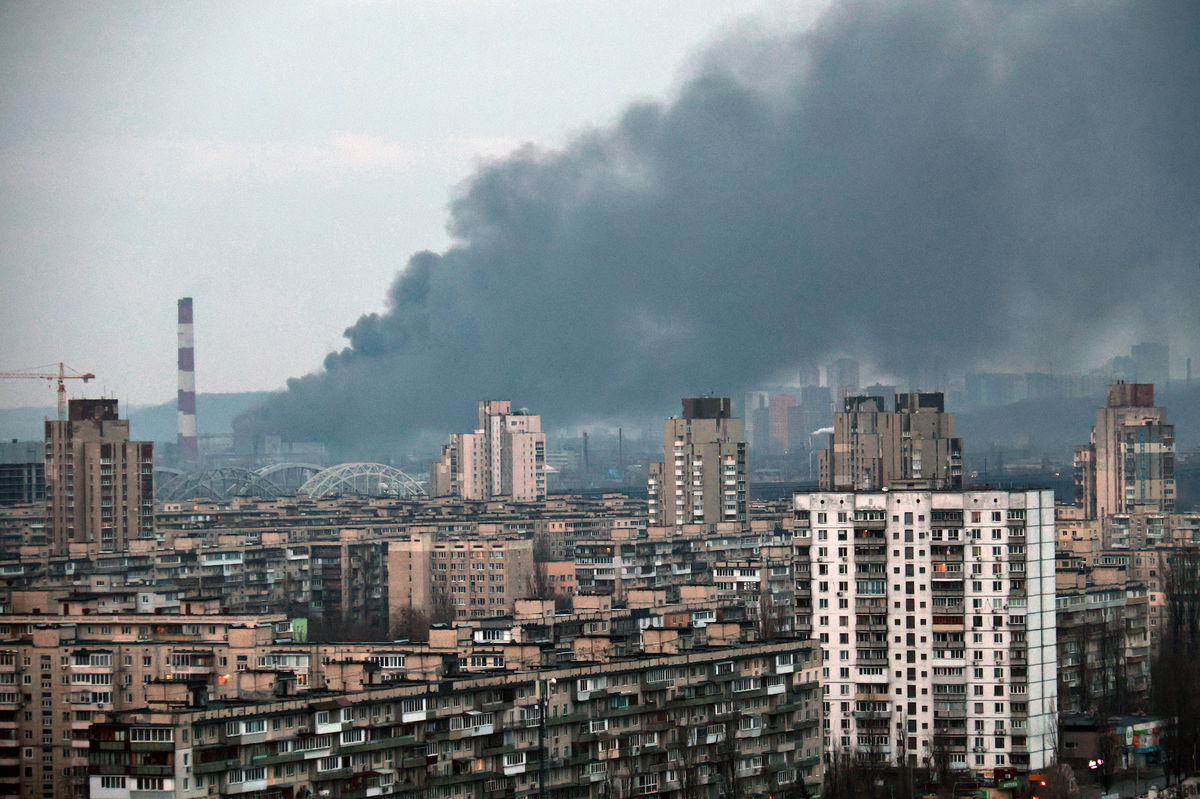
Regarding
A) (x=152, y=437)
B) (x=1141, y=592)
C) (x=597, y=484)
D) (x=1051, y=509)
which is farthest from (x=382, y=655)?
(x=152, y=437)

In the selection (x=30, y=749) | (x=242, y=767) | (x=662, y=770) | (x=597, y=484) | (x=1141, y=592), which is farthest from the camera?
(x=597, y=484)

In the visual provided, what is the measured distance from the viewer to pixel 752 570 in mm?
44312

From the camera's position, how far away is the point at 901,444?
194 ft

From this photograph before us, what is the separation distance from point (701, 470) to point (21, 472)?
71.8 ft

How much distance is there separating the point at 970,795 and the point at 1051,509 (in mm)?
4571

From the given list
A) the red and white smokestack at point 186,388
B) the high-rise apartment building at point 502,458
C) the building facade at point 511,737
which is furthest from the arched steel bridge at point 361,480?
the building facade at point 511,737

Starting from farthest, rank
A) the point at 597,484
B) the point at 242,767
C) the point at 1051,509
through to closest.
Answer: the point at 597,484
the point at 1051,509
the point at 242,767

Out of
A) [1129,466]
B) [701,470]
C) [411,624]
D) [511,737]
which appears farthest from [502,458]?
[511,737]

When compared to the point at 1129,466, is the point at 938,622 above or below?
below

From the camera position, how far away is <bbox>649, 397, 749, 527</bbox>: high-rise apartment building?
57.1m

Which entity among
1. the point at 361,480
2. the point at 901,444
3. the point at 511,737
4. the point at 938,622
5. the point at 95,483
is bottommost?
the point at 511,737

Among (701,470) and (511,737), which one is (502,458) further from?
(511,737)

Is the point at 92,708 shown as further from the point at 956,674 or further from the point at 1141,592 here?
the point at 1141,592

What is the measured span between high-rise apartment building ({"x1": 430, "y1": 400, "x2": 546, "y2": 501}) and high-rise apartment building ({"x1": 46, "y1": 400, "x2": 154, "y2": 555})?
89.2 ft
